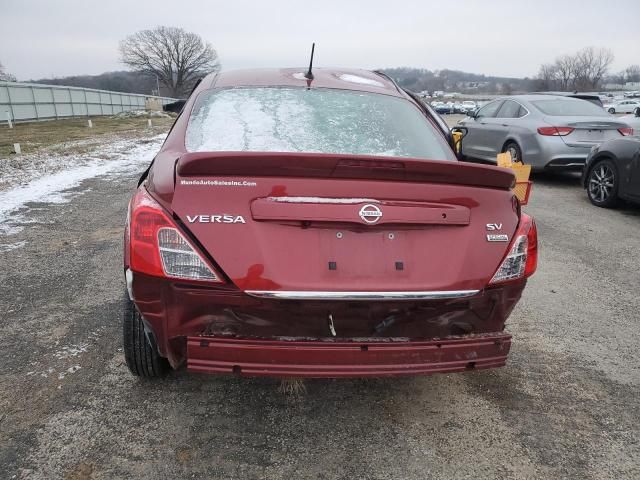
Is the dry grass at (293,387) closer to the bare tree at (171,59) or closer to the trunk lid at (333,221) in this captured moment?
the trunk lid at (333,221)

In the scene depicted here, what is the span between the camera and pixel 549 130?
8.54m

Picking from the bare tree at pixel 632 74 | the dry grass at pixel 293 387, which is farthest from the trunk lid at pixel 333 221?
the bare tree at pixel 632 74

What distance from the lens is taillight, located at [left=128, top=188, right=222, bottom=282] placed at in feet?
6.40

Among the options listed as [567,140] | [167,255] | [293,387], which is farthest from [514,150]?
[167,255]

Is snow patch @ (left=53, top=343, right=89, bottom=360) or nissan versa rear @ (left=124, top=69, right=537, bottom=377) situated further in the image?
snow patch @ (left=53, top=343, right=89, bottom=360)

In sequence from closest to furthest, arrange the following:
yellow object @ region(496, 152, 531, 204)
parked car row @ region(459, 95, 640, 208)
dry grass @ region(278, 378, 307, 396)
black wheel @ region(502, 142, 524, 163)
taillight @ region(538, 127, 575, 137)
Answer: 1. dry grass @ region(278, 378, 307, 396)
2. yellow object @ region(496, 152, 531, 204)
3. parked car row @ region(459, 95, 640, 208)
4. taillight @ region(538, 127, 575, 137)
5. black wheel @ region(502, 142, 524, 163)

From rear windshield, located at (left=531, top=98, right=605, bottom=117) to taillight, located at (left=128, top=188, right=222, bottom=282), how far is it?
336 inches

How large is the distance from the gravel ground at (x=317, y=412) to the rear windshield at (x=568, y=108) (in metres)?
5.98

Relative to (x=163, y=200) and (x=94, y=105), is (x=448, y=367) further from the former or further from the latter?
(x=94, y=105)

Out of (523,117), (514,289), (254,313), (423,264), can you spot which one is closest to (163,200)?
(254,313)

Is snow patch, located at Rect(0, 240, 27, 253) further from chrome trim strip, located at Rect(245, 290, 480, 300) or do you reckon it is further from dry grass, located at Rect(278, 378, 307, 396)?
chrome trim strip, located at Rect(245, 290, 480, 300)

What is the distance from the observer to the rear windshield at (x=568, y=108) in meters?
8.89

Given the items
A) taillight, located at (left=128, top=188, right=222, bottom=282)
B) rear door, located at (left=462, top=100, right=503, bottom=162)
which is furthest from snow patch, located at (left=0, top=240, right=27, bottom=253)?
rear door, located at (left=462, top=100, right=503, bottom=162)

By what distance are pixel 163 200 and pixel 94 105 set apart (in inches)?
1693
